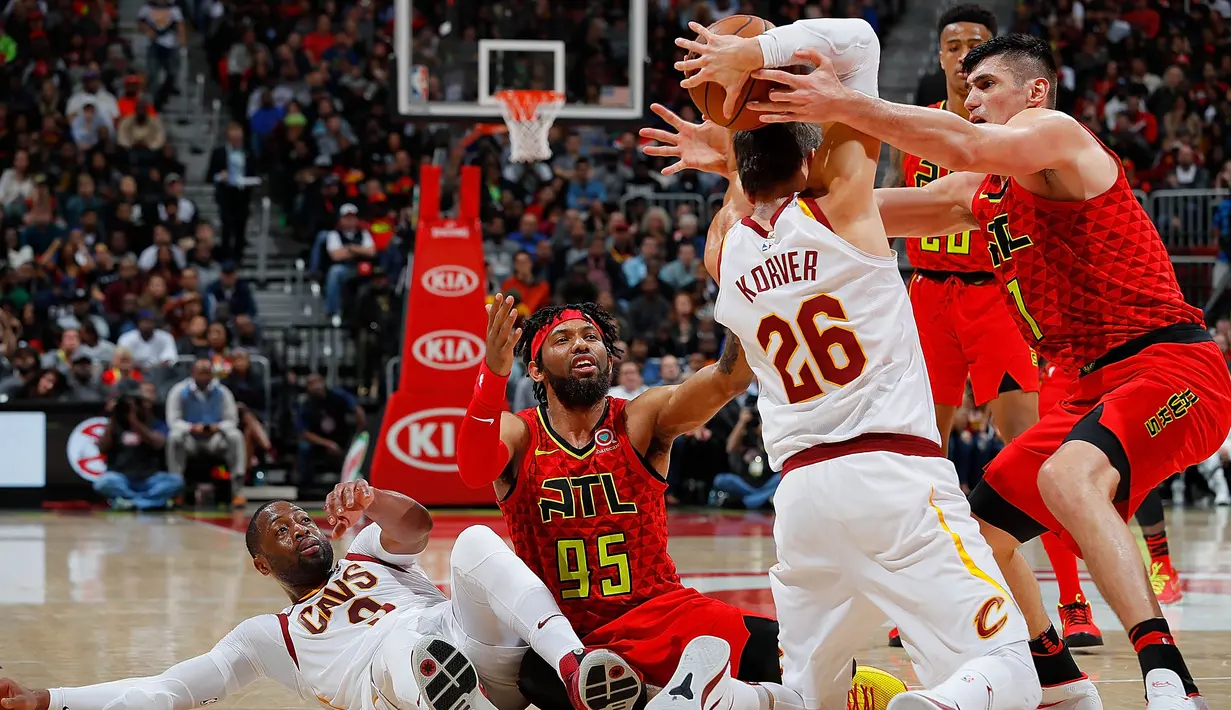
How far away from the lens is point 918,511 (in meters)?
3.69

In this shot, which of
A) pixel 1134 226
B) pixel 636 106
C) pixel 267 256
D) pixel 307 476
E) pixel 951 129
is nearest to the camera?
pixel 951 129

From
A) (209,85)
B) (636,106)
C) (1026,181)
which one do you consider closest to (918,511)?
(1026,181)

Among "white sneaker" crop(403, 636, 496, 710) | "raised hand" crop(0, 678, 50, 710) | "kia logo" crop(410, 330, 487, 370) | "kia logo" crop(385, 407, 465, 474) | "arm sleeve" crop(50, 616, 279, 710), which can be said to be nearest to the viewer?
"white sneaker" crop(403, 636, 496, 710)

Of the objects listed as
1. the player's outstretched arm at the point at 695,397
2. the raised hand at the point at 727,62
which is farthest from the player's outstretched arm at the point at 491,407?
the raised hand at the point at 727,62

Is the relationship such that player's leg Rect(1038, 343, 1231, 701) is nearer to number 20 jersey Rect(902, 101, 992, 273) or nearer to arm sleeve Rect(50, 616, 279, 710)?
number 20 jersey Rect(902, 101, 992, 273)

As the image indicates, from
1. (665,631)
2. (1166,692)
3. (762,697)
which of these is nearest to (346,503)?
(665,631)

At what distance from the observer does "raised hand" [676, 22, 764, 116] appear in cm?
391

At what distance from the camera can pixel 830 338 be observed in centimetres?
385

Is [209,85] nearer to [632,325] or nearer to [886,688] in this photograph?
[632,325]

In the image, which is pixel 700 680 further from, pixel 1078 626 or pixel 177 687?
pixel 1078 626

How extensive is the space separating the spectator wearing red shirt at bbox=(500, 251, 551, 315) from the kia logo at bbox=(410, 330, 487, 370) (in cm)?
299

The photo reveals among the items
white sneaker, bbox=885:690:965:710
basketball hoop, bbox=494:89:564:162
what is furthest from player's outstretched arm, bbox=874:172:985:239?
basketball hoop, bbox=494:89:564:162

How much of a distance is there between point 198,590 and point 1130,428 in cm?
603

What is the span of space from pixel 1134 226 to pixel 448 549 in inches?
266
